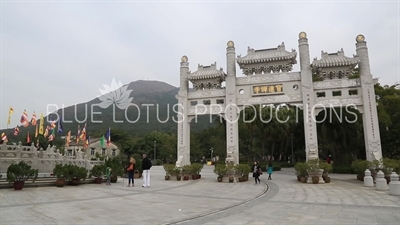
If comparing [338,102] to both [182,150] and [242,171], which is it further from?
[182,150]

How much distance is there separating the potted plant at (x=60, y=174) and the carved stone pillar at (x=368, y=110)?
16.2m

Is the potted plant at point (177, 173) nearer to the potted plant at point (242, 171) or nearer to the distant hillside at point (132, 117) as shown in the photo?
the potted plant at point (242, 171)

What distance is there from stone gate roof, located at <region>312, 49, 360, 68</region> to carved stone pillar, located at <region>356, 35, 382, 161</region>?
0.55m

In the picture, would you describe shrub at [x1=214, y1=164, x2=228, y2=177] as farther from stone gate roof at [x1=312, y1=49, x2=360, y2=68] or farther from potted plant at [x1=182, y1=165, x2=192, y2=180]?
stone gate roof at [x1=312, y1=49, x2=360, y2=68]

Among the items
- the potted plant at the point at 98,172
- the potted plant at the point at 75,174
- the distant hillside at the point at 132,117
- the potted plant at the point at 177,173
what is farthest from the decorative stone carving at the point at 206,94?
the distant hillside at the point at 132,117

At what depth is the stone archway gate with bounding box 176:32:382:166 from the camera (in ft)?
52.7

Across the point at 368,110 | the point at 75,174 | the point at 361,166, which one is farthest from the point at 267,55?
the point at 75,174

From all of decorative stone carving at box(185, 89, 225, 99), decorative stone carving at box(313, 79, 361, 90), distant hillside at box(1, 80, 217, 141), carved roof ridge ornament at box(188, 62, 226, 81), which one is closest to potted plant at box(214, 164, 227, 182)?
decorative stone carving at box(185, 89, 225, 99)

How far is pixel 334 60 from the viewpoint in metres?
16.7

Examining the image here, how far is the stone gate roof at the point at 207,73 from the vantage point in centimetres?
1889

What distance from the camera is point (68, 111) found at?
385 feet

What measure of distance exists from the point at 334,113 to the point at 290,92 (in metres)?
5.48

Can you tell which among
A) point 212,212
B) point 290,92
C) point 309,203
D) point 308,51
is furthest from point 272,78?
point 212,212

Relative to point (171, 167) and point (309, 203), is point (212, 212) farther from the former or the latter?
point (171, 167)
